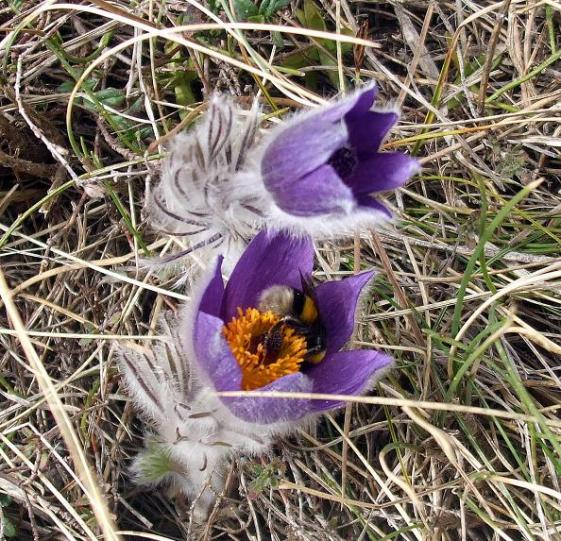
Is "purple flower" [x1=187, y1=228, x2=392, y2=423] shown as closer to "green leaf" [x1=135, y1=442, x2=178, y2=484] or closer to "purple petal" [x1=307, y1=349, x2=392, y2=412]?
"purple petal" [x1=307, y1=349, x2=392, y2=412]

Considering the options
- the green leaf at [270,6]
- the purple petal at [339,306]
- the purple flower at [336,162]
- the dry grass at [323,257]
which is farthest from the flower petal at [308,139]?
the green leaf at [270,6]

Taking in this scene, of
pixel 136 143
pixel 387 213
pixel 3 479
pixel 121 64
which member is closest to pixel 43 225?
pixel 136 143

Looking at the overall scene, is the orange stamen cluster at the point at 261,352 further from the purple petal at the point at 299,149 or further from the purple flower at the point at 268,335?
the purple petal at the point at 299,149

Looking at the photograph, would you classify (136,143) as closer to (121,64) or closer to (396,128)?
(121,64)

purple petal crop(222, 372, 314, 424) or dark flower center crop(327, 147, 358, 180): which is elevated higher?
dark flower center crop(327, 147, 358, 180)

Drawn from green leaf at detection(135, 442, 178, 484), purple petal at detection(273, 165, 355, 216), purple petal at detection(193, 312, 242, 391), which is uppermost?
purple petal at detection(273, 165, 355, 216)

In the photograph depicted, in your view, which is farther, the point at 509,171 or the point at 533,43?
the point at 533,43

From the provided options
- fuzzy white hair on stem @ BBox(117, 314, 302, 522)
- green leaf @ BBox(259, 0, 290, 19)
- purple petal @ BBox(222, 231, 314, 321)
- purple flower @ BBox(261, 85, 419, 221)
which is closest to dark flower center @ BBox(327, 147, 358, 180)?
purple flower @ BBox(261, 85, 419, 221)
